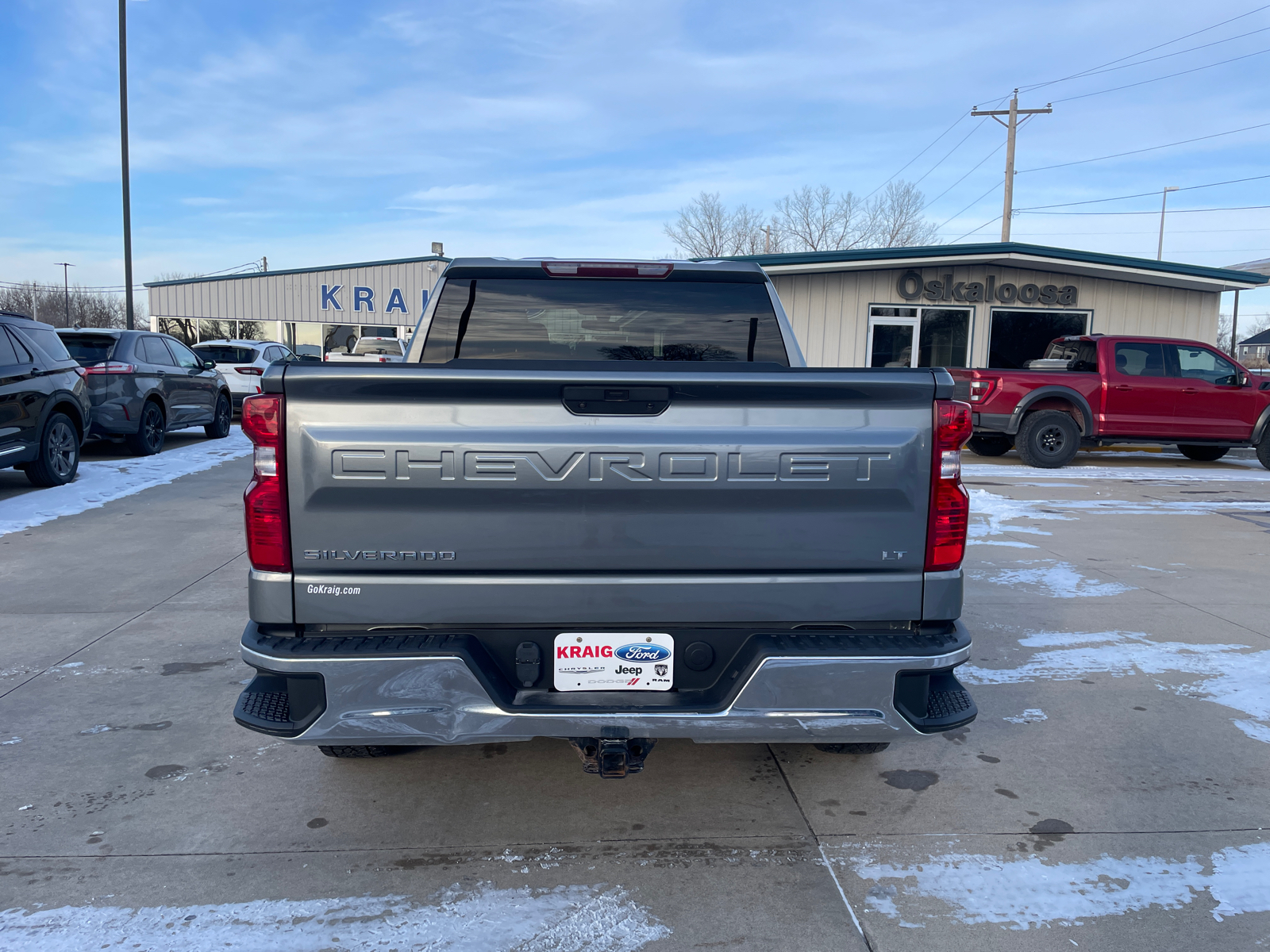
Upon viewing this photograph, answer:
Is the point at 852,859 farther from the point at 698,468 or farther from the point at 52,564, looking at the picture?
the point at 52,564

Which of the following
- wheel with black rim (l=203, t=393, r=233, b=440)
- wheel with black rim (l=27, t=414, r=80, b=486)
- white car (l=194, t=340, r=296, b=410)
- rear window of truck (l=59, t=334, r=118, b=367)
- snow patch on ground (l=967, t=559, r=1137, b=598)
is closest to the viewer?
snow patch on ground (l=967, t=559, r=1137, b=598)

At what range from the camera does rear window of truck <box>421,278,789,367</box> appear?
12.1ft

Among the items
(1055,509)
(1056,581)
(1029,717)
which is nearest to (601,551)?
(1029,717)

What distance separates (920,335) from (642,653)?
17666 mm

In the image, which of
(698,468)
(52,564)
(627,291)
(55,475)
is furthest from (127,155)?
(698,468)

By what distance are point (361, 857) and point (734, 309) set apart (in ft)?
8.06

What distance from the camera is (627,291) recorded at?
3723 mm

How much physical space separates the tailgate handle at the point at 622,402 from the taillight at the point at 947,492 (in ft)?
2.62

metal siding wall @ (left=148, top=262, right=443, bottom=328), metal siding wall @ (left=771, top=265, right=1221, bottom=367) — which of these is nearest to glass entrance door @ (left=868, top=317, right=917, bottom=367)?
metal siding wall @ (left=771, top=265, right=1221, bottom=367)

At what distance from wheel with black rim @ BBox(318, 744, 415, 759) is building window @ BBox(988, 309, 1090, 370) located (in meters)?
18.1

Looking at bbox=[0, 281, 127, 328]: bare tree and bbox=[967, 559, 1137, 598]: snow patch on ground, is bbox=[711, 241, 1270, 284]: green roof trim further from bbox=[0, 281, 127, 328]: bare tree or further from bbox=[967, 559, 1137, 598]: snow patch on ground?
bbox=[0, 281, 127, 328]: bare tree

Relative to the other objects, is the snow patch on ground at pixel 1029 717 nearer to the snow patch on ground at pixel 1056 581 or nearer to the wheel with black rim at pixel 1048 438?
the snow patch on ground at pixel 1056 581

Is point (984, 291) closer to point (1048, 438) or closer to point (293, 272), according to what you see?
point (1048, 438)

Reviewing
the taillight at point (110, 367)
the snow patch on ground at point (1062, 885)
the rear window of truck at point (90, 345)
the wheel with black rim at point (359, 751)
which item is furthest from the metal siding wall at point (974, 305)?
the snow patch on ground at point (1062, 885)
